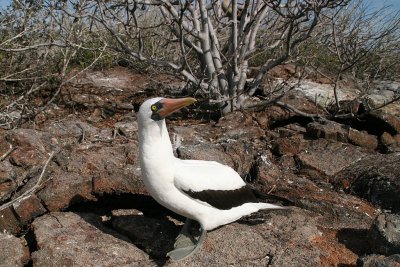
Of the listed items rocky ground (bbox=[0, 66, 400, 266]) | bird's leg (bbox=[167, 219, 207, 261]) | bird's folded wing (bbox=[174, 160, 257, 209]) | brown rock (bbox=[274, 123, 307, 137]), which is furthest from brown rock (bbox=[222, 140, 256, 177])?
bird's leg (bbox=[167, 219, 207, 261])

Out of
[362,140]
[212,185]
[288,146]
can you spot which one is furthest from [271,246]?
[362,140]

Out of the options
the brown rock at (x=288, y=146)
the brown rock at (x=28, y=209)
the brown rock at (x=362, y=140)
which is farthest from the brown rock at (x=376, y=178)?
the brown rock at (x=28, y=209)

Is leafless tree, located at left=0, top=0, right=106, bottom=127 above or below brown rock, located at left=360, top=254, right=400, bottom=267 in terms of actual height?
above

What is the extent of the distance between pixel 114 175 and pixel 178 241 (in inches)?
33.8

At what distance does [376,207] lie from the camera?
4.04 m

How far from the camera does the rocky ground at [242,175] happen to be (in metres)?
3.05

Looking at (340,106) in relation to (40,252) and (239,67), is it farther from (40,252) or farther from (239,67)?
(40,252)

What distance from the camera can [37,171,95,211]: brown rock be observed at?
3508 mm

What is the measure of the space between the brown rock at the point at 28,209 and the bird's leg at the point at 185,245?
1036mm

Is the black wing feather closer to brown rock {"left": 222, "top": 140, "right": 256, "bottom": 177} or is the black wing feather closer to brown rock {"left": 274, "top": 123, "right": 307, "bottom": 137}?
brown rock {"left": 222, "top": 140, "right": 256, "bottom": 177}

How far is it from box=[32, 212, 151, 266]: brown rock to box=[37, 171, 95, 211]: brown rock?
13cm

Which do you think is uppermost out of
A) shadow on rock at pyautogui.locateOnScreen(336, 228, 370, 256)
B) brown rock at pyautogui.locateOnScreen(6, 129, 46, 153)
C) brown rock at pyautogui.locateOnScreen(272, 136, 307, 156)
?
brown rock at pyautogui.locateOnScreen(6, 129, 46, 153)

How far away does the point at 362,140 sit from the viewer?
17.1 feet

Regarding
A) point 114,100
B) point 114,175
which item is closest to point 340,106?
point 114,100
